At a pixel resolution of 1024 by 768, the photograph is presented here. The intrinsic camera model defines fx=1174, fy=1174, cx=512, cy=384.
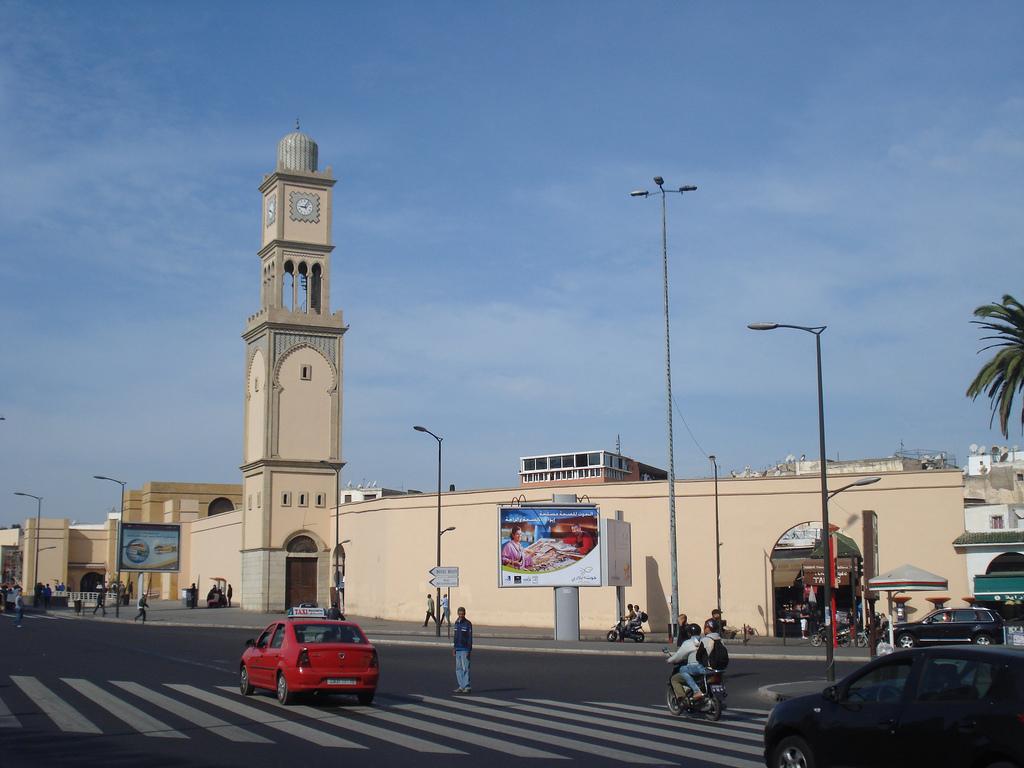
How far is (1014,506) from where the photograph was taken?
7019 cm

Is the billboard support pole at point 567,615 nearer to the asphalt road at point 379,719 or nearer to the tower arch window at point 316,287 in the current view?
the asphalt road at point 379,719

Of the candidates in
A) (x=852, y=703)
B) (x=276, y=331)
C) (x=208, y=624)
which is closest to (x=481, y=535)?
(x=208, y=624)

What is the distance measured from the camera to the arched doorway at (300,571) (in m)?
66.6

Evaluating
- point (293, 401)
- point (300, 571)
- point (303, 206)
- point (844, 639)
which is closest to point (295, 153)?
point (303, 206)

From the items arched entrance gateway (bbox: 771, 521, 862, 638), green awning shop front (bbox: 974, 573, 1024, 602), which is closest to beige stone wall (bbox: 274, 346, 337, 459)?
arched entrance gateway (bbox: 771, 521, 862, 638)

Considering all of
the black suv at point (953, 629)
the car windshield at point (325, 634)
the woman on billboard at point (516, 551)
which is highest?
the woman on billboard at point (516, 551)

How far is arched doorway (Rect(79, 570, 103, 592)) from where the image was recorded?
115250mm

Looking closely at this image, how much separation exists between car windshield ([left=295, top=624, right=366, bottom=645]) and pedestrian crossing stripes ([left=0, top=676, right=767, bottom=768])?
1087 mm

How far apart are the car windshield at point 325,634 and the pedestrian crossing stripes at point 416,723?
1.09 metres

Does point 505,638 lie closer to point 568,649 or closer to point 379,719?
point 568,649

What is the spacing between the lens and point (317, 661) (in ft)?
62.1

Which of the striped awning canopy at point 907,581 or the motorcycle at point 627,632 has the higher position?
the striped awning canopy at point 907,581

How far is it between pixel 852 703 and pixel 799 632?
39070 mm

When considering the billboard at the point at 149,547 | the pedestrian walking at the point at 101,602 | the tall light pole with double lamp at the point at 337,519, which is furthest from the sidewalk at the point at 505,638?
the billboard at the point at 149,547
